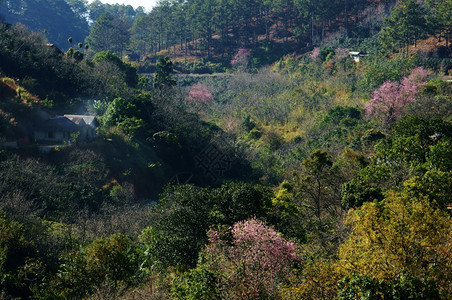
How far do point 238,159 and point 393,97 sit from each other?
13341 mm

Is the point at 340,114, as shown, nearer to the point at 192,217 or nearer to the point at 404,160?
the point at 404,160

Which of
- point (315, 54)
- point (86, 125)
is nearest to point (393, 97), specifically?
point (315, 54)

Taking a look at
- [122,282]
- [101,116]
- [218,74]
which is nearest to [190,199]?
[122,282]

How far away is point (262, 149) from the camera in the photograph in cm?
3816

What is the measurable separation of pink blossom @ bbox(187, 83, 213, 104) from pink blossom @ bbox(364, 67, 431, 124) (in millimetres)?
20007

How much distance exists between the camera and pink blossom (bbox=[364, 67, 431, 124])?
108 ft

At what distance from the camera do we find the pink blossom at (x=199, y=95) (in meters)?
49.2

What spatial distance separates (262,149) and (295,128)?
4.55 meters

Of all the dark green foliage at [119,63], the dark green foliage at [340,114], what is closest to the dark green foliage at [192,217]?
the dark green foliage at [340,114]

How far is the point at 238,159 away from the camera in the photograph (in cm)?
3638

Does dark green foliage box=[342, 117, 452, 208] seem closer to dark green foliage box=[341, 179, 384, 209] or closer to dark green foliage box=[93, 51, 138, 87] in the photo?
dark green foliage box=[341, 179, 384, 209]

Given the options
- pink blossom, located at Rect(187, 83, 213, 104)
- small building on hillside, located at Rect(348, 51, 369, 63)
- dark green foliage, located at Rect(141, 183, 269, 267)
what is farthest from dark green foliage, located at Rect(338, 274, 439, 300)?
small building on hillside, located at Rect(348, 51, 369, 63)

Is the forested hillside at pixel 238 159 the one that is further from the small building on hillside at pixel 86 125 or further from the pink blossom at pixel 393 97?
the small building on hillside at pixel 86 125

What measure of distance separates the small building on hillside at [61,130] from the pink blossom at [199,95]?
1878 cm
